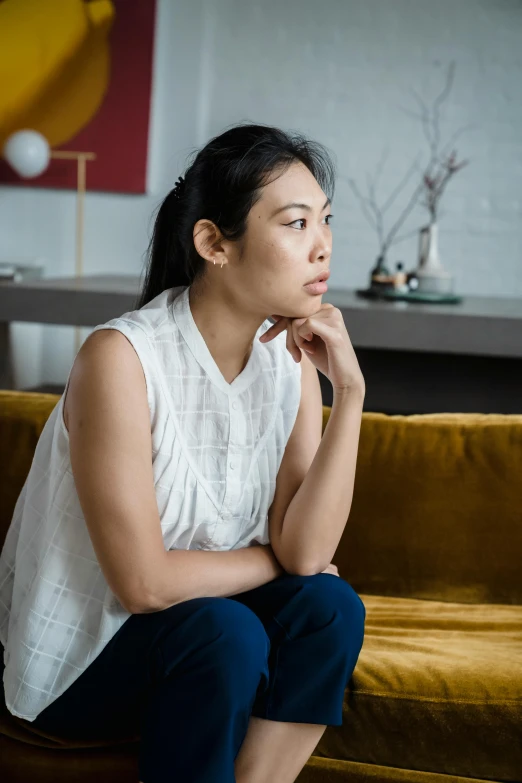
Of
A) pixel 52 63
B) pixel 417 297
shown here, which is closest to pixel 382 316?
pixel 417 297

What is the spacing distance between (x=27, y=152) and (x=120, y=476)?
9.31 ft

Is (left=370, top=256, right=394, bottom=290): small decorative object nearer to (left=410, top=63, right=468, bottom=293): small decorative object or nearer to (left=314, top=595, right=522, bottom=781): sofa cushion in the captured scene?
(left=410, top=63, right=468, bottom=293): small decorative object

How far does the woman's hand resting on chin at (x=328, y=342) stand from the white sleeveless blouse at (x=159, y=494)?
0.28ft

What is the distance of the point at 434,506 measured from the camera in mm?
2002

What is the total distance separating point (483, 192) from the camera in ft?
13.3

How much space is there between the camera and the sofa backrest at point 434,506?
1989 mm

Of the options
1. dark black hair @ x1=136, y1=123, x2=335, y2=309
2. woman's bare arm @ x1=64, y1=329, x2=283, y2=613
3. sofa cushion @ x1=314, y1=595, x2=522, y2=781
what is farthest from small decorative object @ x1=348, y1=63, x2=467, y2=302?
woman's bare arm @ x1=64, y1=329, x2=283, y2=613

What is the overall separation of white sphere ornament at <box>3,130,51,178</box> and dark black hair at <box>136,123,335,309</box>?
2.41m

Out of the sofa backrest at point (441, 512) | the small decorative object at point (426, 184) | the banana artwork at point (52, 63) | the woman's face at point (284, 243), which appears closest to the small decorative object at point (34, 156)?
the banana artwork at point (52, 63)

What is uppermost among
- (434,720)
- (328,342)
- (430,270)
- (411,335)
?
(328,342)

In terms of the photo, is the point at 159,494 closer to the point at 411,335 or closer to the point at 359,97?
the point at 411,335

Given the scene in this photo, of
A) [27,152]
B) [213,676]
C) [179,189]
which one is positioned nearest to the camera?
[213,676]

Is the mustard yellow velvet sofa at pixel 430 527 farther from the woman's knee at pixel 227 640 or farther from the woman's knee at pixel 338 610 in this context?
the woman's knee at pixel 227 640

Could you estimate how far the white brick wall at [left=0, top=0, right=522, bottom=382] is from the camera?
400 cm
